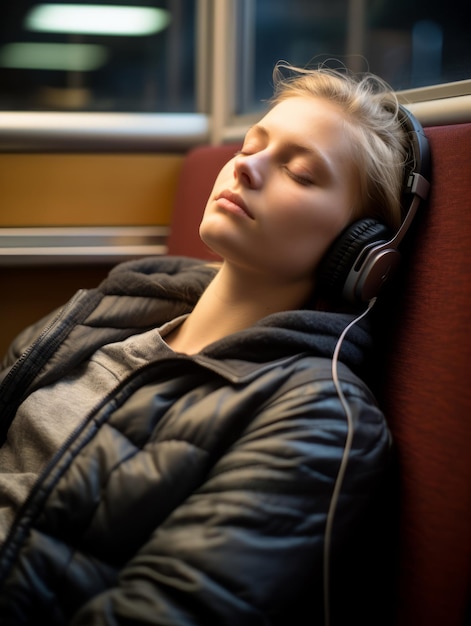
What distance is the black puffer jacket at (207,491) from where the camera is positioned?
2.68 feet

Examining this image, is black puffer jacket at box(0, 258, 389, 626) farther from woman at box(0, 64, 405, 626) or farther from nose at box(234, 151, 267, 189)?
nose at box(234, 151, 267, 189)

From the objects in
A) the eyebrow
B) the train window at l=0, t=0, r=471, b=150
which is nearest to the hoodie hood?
the eyebrow

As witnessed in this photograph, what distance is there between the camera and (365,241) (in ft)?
3.41

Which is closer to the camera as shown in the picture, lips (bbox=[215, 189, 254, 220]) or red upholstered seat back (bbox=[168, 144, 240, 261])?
lips (bbox=[215, 189, 254, 220])

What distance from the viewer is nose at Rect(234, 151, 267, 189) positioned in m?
1.06

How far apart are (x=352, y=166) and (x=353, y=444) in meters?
0.46

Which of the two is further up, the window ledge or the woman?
the window ledge

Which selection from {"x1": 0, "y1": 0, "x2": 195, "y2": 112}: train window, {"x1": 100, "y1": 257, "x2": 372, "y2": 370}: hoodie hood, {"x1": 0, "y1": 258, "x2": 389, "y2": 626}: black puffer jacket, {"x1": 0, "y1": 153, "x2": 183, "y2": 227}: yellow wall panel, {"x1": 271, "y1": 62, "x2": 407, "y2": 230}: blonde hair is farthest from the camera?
{"x1": 0, "y1": 0, "x2": 195, "y2": 112}: train window

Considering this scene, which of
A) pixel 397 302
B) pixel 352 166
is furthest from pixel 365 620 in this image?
pixel 352 166

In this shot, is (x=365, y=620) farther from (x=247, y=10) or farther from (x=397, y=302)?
(x=247, y=10)

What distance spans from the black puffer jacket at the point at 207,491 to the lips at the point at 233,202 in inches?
6.8

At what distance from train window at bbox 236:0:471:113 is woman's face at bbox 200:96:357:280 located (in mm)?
354

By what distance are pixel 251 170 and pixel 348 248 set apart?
0.62 feet

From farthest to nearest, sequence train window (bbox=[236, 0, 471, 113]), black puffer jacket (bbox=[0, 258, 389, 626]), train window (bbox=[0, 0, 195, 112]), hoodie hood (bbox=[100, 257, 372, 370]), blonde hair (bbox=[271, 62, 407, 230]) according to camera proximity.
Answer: train window (bbox=[0, 0, 195, 112]) → train window (bbox=[236, 0, 471, 113]) → blonde hair (bbox=[271, 62, 407, 230]) → hoodie hood (bbox=[100, 257, 372, 370]) → black puffer jacket (bbox=[0, 258, 389, 626])
